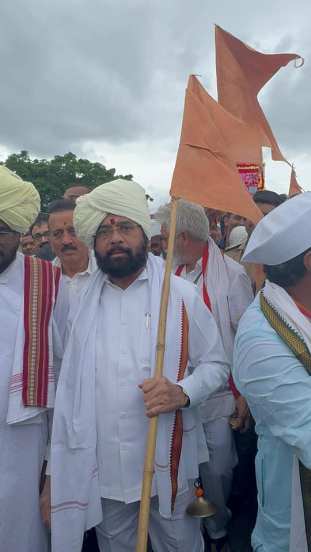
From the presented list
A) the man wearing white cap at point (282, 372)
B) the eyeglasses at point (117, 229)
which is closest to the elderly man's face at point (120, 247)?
the eyeglasses at point (117, 229)

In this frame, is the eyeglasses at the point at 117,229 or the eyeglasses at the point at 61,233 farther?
the eyeglasses at the point at 61,233

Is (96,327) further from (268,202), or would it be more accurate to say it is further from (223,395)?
(268,202)

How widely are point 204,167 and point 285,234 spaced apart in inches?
26.6

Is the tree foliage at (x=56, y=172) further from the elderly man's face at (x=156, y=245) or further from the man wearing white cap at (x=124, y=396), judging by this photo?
the man wearing white cap at (x=124, y=396)

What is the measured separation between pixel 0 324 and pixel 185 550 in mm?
1352

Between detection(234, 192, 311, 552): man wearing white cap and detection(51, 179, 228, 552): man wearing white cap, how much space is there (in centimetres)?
45

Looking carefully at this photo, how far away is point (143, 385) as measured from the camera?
2.01 metres

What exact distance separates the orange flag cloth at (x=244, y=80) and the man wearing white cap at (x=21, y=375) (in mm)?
1076

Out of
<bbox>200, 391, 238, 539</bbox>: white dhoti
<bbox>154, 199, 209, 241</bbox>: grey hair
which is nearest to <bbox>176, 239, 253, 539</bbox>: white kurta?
<bbox>200, 391, 238, 539</bbox>: white dhoti

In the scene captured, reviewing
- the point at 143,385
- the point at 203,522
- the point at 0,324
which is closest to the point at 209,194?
the point at 143,385

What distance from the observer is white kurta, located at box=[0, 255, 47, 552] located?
7.11ft

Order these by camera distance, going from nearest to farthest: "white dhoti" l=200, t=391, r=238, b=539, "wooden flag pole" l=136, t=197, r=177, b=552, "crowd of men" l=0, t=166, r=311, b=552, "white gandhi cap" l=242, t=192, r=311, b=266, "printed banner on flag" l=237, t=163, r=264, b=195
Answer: "white gandhi cap" l=242, t=192, r=311, b=266
"wooden flag pole" l=136, t=197, r=177, b=552
"crowd of men" l=0, t=166, r=311, b=552
"printed banner on flag" l=237, t=163, r=264, b=195
"white dhoti" l=200, t=391, r=238, b=539

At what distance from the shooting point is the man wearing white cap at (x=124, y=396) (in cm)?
210

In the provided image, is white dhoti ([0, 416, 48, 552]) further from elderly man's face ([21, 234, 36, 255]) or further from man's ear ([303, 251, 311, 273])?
elderly man's face ([21, 234, 36, 255])
